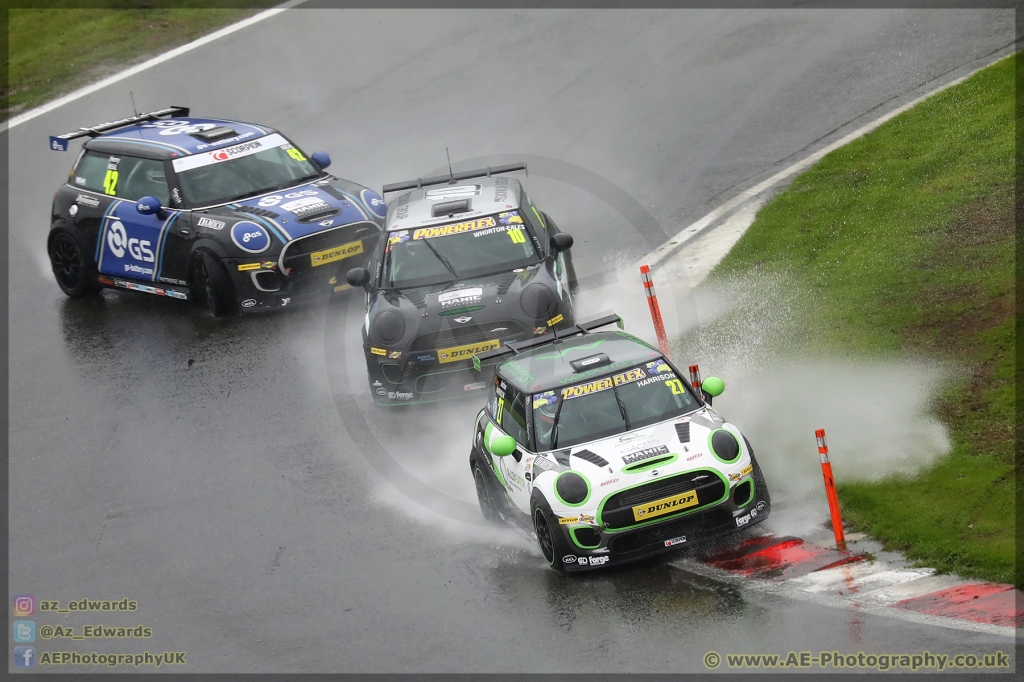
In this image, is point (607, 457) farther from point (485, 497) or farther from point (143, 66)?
point (143, 66)

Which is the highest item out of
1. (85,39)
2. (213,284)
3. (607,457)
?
(85,39)

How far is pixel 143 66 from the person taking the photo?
2275 centimetres

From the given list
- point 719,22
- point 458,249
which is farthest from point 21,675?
point 719,22

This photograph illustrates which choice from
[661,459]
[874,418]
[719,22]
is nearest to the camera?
[661,459]

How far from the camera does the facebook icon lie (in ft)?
31.5

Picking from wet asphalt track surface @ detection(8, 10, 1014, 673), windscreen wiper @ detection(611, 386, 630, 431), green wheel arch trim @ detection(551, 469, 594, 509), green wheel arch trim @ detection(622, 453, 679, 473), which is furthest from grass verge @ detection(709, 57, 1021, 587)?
green wheel arch trim @ detection(551, 469, 594, 509)

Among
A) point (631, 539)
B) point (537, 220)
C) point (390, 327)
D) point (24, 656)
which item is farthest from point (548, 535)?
point (537, 220)

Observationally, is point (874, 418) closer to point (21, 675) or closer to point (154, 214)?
point (21, 675)

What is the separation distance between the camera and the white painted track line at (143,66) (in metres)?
21.9

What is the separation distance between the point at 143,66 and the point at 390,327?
1234 centimetres

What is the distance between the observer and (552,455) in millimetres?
9742

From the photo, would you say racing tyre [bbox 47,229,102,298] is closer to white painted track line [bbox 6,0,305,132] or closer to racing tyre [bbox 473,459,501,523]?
white painted track line [bbox 6,0,305,132]

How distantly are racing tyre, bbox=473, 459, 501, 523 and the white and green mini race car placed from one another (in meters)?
0.01

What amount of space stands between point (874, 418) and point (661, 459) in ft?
9.14
